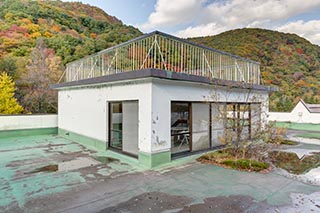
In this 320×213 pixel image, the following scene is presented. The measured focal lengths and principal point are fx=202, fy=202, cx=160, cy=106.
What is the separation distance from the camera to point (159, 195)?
3775mm

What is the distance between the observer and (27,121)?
1062 cm

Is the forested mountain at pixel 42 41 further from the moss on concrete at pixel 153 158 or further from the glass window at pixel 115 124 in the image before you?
the moss on concrete at pixel 153 158

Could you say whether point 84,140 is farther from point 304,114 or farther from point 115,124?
point 304,114

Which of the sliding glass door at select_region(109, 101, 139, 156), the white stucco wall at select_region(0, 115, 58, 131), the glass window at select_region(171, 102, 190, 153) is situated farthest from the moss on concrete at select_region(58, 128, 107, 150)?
the glass window at select_region(171, 102, 190, 153)

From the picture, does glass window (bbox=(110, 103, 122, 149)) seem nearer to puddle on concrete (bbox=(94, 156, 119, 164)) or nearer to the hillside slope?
puddle on concrete (bbox=(94, 156, 119, 164))

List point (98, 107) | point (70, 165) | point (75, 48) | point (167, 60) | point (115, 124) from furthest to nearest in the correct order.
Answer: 1. point (75, 48)
2. point (98, 107)
3. point (115, 124)
4. point (167, 60)
5. point (70, 165)

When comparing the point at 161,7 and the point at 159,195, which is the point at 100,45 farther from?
the point at 159,195

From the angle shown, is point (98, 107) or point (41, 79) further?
point (41, 79)

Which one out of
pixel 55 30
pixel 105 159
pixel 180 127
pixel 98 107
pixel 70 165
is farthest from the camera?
pixel 55 30

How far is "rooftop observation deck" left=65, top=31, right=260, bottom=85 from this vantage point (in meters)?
5.68

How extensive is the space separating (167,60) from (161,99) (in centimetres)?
121

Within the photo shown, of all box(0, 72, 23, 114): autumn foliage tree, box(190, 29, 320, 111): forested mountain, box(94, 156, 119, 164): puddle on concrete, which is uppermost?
box(190, 29, 320, 111): forested mountain

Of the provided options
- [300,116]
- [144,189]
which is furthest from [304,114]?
[144,189]

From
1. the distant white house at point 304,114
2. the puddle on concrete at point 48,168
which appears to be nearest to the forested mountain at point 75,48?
the distant white house at point 304,114
